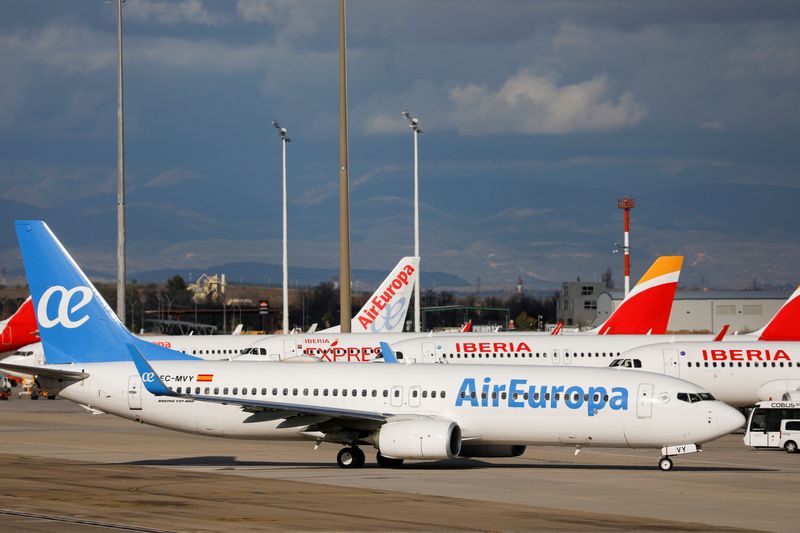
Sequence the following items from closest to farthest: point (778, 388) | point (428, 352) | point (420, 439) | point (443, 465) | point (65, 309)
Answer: point (420, 439)
point (443, 465)
point (65, 309)
point (778, 388)
point (428, 352)

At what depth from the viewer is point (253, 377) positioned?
4247 centimetres

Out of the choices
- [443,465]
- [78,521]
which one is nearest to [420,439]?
[443,465]

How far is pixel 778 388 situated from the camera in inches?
2475

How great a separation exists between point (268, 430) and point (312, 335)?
30.6 m

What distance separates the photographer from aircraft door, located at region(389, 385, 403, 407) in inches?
1622

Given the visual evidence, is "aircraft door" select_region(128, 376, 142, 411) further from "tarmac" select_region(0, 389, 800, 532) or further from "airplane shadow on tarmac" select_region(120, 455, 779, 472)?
"airplane shadow on tarmac" select_region(120, 455, 779, 472)

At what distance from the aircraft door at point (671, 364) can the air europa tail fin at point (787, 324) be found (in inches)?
441

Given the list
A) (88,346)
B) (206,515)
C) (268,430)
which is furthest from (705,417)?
(88,346)

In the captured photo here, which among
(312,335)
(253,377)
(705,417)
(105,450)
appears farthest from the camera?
(312,335)

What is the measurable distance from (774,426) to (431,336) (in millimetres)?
21819

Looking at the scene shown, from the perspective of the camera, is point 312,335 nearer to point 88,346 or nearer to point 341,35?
point 341,35

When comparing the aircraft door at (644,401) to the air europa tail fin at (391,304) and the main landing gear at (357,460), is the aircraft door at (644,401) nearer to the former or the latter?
the main landing gear at (357,460)

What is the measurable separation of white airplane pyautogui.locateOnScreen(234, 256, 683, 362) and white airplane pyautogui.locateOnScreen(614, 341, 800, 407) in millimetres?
5921

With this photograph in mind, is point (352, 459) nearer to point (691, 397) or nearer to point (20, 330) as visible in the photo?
point (691, 397)
